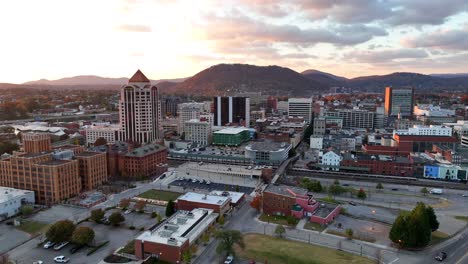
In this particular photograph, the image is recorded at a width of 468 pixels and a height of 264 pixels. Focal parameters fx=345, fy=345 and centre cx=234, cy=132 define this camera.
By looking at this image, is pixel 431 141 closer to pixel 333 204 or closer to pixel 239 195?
pixel 333 204

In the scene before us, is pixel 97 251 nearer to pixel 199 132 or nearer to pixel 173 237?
pixel 173 237

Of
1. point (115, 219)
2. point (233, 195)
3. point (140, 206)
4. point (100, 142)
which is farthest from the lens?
point (100, 142)

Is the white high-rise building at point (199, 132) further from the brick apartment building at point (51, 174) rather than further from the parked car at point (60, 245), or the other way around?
the parked car at point (60, 245)

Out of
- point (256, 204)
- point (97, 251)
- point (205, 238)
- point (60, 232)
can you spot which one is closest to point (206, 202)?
point (256, 204)

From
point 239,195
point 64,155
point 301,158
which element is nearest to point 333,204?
point 239,195

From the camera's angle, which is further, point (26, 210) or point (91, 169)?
point (91, 169)

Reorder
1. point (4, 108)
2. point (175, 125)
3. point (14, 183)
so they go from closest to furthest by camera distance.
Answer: point (14, 183)
point (175, 125)
point (4, 108)
